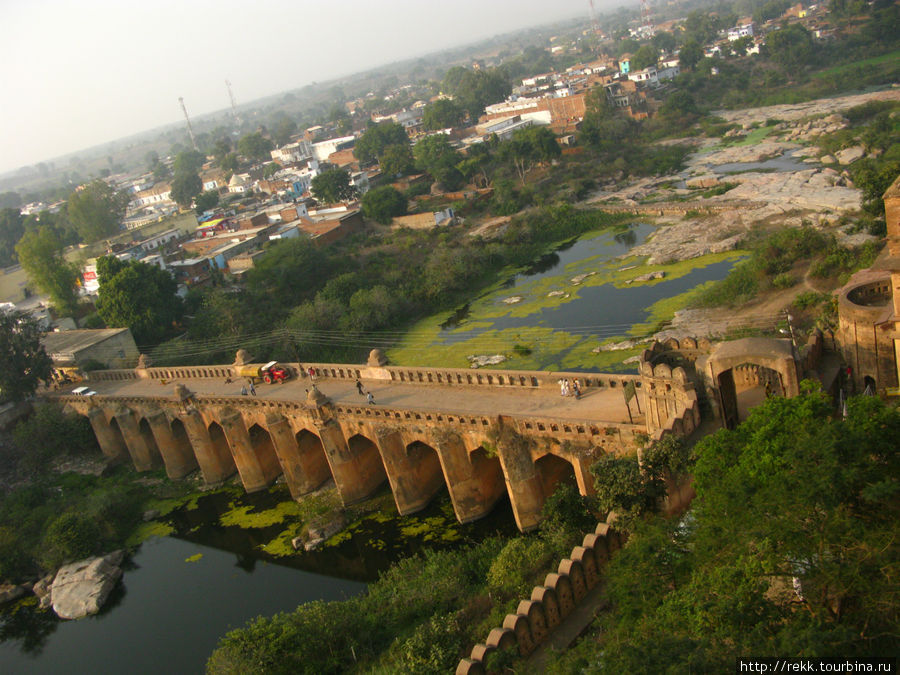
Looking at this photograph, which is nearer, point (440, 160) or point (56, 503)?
point (56, 503)

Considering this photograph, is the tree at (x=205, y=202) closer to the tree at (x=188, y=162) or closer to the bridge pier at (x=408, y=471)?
the tree at (x=188, y=162)

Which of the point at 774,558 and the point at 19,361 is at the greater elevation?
the point at 19,361

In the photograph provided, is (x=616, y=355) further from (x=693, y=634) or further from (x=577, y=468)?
(x=693, y=634)

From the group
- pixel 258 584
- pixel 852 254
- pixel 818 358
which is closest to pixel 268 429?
pixel 258 584

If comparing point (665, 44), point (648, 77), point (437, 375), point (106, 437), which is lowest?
point (106, 437)

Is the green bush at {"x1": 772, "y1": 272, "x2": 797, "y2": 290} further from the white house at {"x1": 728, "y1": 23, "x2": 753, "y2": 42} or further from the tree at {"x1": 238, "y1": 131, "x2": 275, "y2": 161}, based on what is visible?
the white house at {"x1": 728, "y1": 23, "x2": 753, "y2": 42}

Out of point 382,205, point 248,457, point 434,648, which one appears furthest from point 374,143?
point 434,648

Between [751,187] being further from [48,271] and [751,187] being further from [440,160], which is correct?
[48,271]
